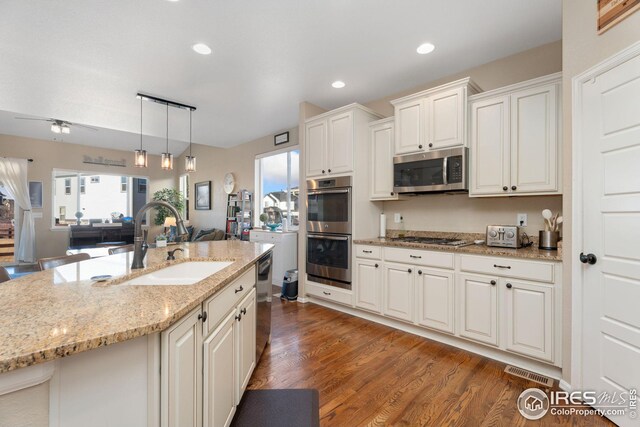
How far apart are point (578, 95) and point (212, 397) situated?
2717mm

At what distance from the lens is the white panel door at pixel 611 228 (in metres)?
1.57

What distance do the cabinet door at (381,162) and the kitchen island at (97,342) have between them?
2.47 metres

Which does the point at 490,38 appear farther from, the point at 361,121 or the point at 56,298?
the point at 56,298

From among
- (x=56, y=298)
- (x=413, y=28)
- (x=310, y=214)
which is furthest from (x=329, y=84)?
(x=56, y=298)

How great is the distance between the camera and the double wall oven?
3410 millimetres

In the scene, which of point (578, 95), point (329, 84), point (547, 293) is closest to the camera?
point (578, 95)

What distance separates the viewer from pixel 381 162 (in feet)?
11.2

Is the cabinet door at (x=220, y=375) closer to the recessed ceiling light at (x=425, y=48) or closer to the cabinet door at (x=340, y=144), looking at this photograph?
the cabinet door at (x=340, y=144)

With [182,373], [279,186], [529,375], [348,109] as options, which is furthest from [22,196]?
[529,375]

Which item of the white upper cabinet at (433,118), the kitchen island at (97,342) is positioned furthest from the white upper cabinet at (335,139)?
the kitchen island at (97,342)

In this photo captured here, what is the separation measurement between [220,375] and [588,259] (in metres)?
2.22

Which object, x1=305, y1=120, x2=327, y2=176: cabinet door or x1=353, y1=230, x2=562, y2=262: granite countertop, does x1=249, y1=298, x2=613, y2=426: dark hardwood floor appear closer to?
x1=353, y1=230, x2=562, y2=262: granite countertop

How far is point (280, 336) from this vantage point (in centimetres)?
279

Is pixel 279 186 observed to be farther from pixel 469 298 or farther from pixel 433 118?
pixel 469 298
